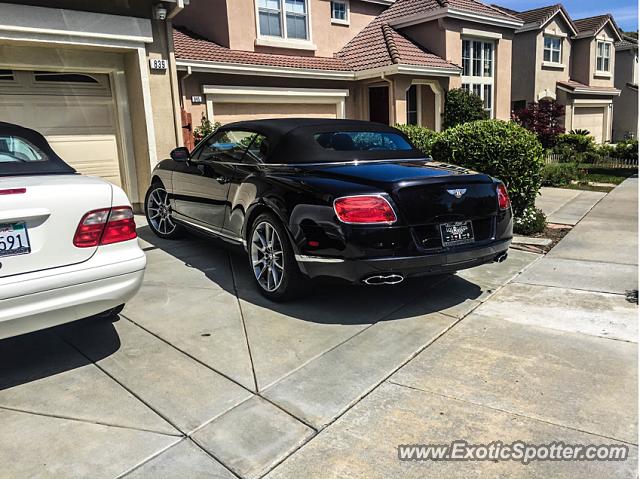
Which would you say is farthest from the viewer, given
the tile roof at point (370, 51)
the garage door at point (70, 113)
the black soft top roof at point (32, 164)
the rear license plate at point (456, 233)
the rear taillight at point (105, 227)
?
the tile roof at point (370, 51)

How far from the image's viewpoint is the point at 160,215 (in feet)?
23.3

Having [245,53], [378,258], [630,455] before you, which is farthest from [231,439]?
[245,53]

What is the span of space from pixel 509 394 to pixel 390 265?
1249mm

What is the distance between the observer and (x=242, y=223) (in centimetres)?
508

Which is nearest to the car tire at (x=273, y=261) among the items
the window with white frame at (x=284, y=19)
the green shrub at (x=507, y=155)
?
the green shrub at (x=507, y=155)

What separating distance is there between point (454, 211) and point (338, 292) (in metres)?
1.39

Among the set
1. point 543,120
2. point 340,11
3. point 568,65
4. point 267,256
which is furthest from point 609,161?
point 267,256

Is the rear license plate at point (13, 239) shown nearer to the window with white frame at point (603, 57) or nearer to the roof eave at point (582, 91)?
the roof eave at point (582, 91)

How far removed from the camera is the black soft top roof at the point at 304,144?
4.86m

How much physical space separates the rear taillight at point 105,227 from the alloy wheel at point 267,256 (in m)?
1.35

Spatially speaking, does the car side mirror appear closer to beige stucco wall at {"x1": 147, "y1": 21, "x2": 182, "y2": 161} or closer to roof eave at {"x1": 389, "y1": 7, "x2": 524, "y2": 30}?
beige stucco wall at {"x1": 147, "y1": 21, "x2": 182, "y2": 161}

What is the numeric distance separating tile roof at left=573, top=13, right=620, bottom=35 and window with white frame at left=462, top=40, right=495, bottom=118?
1069 cm

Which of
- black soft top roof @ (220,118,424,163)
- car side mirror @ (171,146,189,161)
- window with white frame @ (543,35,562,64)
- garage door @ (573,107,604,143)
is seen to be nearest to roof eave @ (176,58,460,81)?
car side mirror @ (171,146,189,161)

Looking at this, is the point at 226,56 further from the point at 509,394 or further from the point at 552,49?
the point at 552,49
